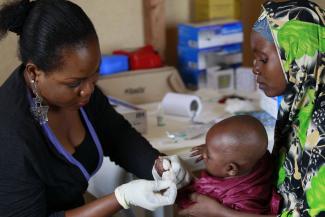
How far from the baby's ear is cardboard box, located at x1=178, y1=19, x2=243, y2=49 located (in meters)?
1.11

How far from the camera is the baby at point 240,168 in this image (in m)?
1.21

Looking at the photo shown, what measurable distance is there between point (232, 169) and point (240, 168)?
0.02 m

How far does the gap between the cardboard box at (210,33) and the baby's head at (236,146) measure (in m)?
1.06

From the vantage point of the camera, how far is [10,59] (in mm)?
1959

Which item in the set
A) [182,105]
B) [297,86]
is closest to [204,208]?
[297,86]

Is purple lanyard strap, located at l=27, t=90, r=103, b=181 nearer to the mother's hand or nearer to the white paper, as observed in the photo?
the mother's hand

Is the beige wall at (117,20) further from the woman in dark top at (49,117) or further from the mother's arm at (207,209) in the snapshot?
the mother's arm at (207,209)

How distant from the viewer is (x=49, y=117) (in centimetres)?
128

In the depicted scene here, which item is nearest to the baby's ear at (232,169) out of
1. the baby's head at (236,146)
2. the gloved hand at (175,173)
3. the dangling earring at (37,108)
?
the baby's head at (236,146)

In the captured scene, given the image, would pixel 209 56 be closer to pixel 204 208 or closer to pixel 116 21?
pixel 116 21

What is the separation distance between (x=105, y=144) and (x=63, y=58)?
0.43 metres

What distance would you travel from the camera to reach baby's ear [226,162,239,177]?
47.9 inches

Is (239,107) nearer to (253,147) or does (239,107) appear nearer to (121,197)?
(253,147)

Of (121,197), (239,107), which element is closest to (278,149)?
(121,197)
